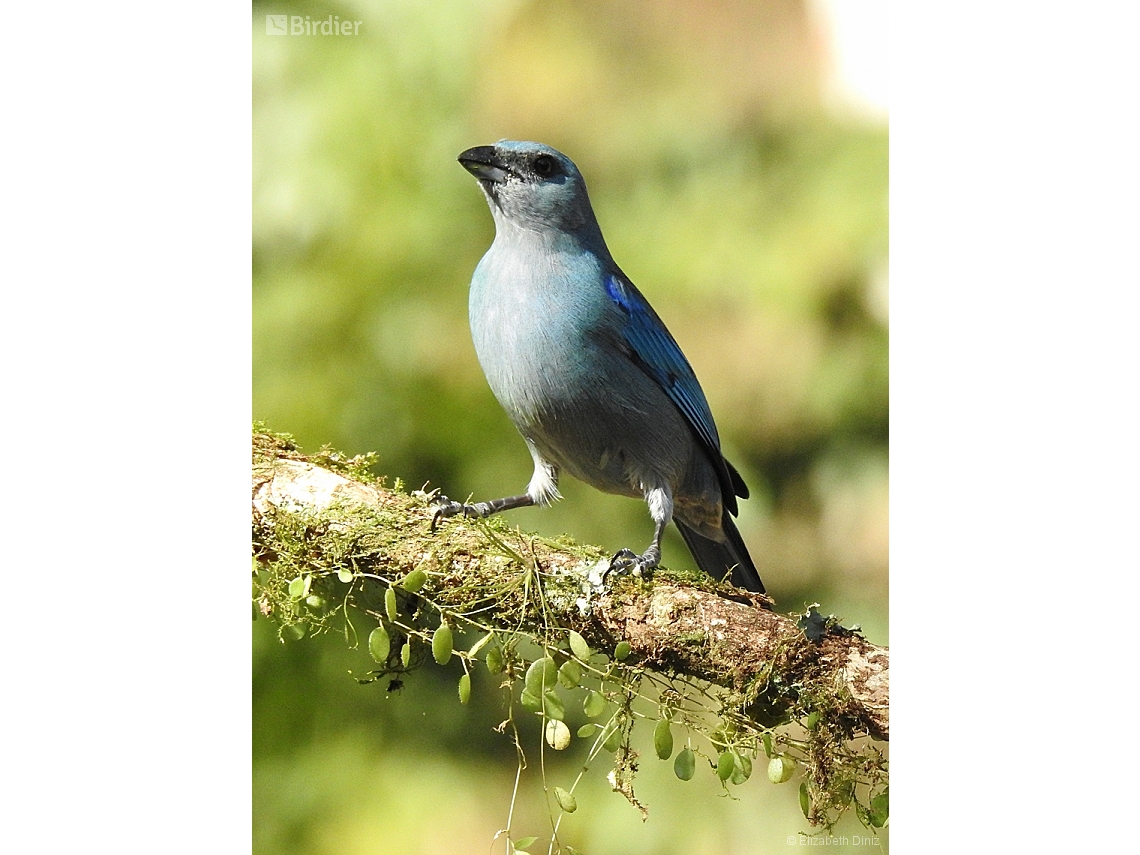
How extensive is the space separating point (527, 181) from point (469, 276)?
1.22ft

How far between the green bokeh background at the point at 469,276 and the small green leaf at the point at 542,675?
1.46ft

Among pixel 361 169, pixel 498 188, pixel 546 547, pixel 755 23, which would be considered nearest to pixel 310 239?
pixel 361 169

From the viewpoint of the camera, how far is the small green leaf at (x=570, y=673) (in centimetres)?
309

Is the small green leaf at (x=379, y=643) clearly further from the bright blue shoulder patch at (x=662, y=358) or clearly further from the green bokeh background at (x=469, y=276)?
the bright blue shoulder patch at (x=662, y=358)

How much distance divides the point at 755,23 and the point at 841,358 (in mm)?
1062

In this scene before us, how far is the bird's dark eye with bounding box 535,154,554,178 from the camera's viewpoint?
3516mm

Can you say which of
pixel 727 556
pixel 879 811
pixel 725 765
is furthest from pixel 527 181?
pixel 879 811

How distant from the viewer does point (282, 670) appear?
355 cm

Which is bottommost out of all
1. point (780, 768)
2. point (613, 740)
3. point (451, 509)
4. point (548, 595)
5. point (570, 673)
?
point (613, 740)

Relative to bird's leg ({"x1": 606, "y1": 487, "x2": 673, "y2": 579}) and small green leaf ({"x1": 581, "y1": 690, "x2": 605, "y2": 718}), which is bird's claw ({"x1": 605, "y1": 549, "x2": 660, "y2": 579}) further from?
small green leaf ({"x1": 581, "y1": 690, "x2": 605, "y2": 718})

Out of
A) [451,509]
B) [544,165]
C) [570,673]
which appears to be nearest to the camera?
[570,673]

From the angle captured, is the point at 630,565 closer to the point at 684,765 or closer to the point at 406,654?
the point at 684,765

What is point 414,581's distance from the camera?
3.20 metres

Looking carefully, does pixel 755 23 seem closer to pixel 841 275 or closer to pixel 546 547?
pixel 841 275
